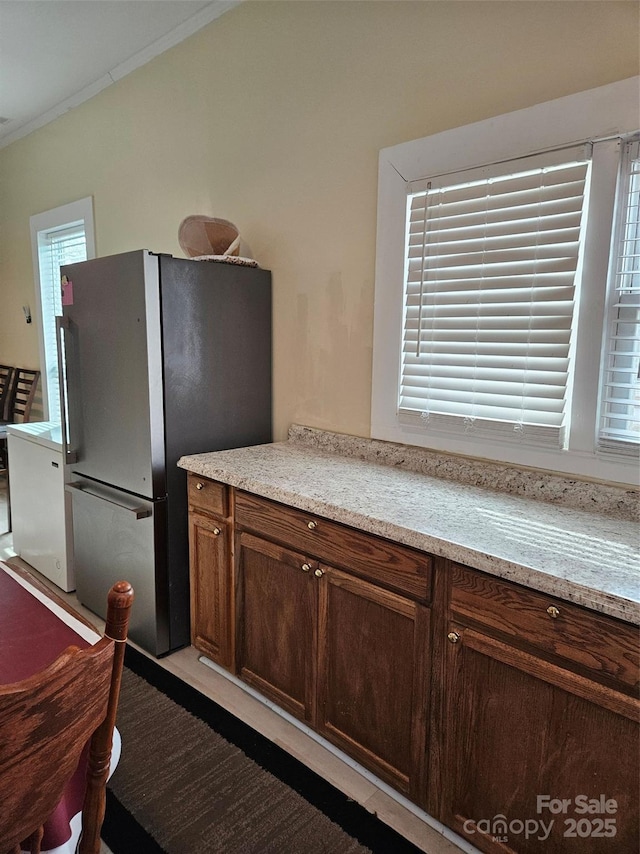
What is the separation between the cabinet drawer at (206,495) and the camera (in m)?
2.12

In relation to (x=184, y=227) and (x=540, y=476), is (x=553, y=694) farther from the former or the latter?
(x=184, y=227)

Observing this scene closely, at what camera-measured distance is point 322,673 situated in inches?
71.2

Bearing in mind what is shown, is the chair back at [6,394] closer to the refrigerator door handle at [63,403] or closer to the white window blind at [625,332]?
the refrigerator door handle at [63,403]

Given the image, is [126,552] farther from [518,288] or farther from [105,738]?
[518,288]

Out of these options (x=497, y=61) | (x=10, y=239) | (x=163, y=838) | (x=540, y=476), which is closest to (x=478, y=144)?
(x=497, y=61)

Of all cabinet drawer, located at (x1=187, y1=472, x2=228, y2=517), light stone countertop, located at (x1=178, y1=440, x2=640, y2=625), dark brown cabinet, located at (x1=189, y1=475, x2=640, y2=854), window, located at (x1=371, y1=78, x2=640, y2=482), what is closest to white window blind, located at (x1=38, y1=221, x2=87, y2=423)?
cabinet drawer, located at (x1=187, y1=472, x2=228, y2=517)

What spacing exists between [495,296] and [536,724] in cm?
129

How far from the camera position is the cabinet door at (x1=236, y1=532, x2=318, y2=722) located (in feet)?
6.06

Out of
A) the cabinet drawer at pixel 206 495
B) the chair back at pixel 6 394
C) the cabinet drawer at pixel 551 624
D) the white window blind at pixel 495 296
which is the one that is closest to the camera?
the cabinet drawer at pixel 551 624

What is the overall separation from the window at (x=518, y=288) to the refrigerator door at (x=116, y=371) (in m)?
0.93

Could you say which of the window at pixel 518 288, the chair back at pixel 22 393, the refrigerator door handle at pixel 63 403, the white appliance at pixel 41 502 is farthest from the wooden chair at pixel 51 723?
the chair back at pixel 22 393

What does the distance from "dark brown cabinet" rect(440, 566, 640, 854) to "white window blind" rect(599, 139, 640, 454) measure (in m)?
0.68

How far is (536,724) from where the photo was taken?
1.27 m

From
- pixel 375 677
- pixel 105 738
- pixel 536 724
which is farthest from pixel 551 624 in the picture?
pixel 105 738
